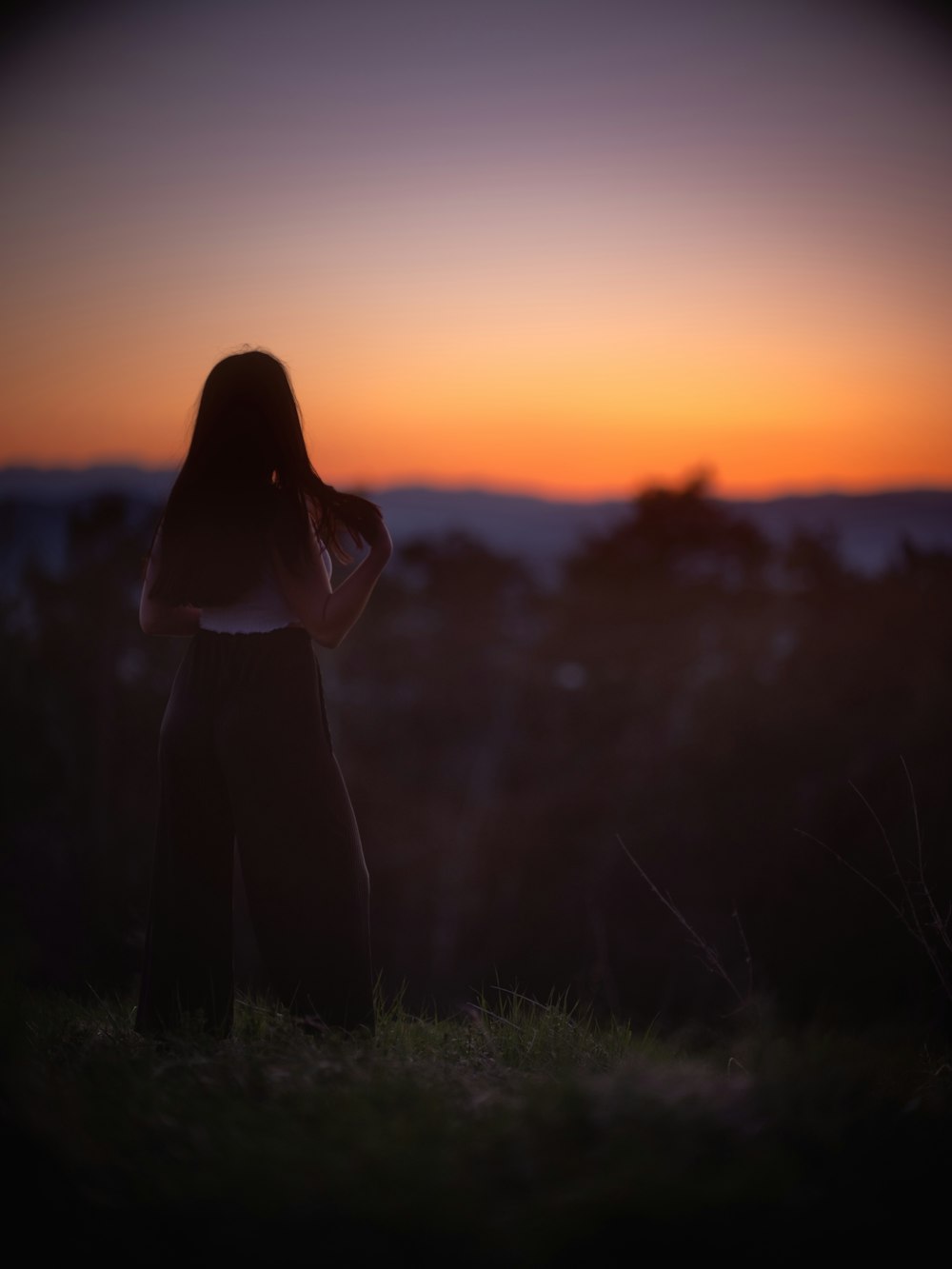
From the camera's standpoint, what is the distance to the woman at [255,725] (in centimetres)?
310

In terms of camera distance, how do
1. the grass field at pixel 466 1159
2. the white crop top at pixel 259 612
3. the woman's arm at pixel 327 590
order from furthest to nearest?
1. the white crop top at pixel 259 612
2. the woman's arm at pixel 327 590
3. the grass field at pixel 466 1159

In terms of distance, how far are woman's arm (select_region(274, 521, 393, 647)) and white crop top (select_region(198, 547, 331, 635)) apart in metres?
0.06

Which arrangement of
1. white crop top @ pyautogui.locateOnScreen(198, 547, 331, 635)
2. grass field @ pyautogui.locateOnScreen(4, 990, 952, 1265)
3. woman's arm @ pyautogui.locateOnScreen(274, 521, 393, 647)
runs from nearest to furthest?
grass field @ pyautogui.locateOnScreen(4, 990, 952, 1265) < woman's arm @ pyautogui.locateOnScreen(274, 521, 393, 647) < white crop top @ pyautogui.locateOnScreen(198, 547, 331, 635)

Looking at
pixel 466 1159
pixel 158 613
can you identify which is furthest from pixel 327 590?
pixel 466 1159

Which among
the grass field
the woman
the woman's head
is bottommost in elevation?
the grass field

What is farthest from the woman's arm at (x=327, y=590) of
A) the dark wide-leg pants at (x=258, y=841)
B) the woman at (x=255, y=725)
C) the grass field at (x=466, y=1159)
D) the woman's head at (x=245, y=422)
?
the grass field at (x=466, y=1159)

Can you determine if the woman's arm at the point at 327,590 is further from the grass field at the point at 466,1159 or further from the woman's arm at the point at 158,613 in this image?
the grass field at the point at 466,1159

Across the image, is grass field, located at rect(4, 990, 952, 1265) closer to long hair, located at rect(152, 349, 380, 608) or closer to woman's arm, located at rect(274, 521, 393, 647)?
woman's arm, located at rect(274, 521, 393, 647)

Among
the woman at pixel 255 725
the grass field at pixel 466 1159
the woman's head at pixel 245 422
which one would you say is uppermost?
the woman's head at pixel 245 422

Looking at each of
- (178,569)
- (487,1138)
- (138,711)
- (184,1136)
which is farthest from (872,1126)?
(138,711)

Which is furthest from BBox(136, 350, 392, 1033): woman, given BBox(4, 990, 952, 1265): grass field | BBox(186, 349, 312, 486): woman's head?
BBox(4, 990, 952, 1265): grass field

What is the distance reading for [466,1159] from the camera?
2.12m

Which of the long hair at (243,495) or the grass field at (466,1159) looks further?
the long hair at (243,495)

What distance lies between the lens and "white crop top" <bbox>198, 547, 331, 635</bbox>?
125 inches
